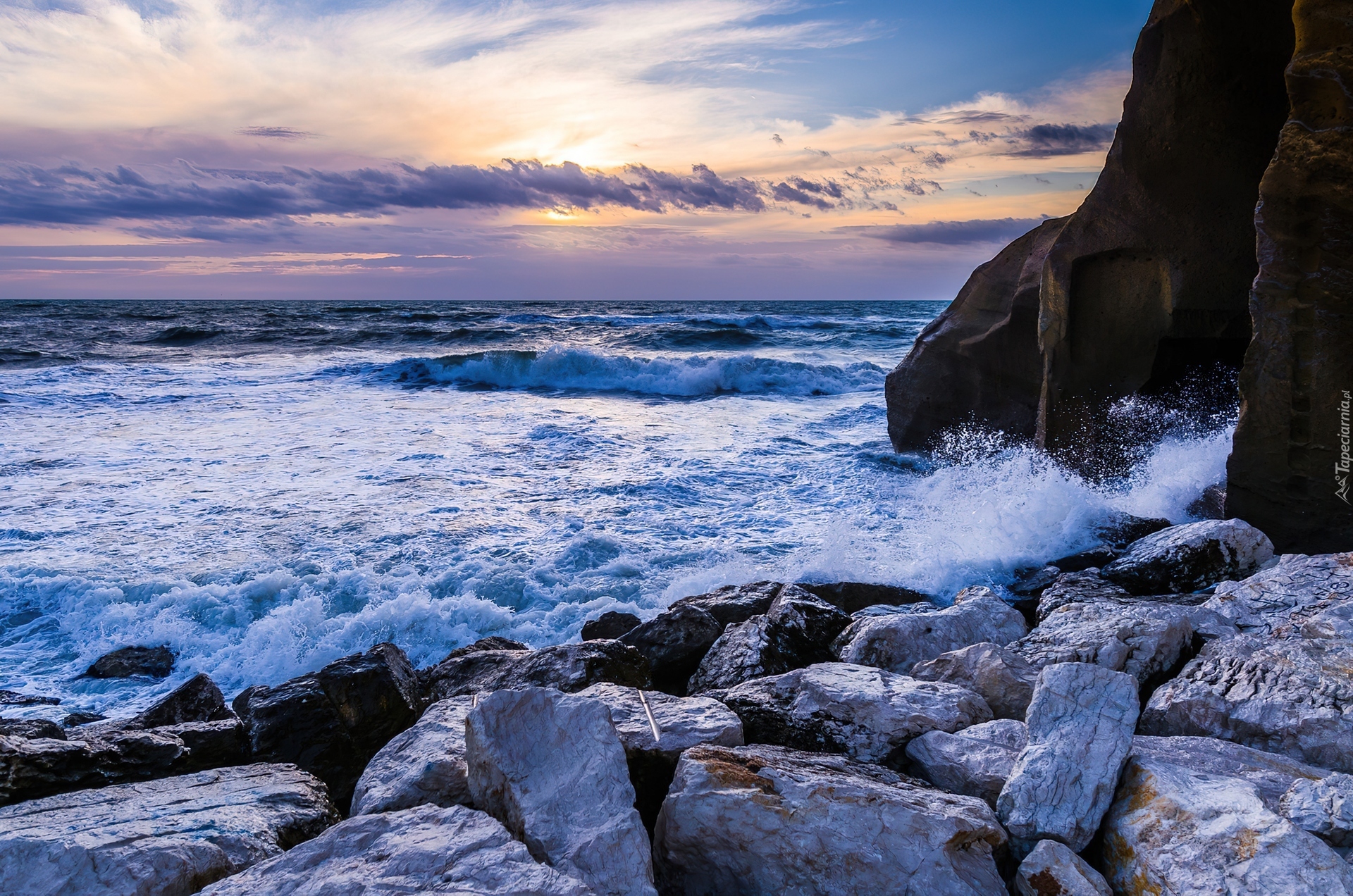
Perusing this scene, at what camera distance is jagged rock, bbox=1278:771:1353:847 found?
5.70ft

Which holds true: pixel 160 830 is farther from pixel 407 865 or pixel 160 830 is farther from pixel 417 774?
pixel 407 865

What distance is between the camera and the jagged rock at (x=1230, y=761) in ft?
6.66

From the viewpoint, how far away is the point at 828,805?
1.92 m

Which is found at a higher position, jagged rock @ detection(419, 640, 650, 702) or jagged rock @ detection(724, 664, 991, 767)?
jagged rock @ detection(724, 664, 991, 767)

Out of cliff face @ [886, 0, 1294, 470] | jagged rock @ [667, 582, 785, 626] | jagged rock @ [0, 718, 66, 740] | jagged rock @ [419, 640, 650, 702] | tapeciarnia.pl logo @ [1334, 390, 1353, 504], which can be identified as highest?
cliff face @ [886, 0, 1294, 470]

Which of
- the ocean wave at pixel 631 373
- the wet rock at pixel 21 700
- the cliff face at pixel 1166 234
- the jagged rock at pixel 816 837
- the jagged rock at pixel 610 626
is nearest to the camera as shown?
the jagged rock at pixel 816 837

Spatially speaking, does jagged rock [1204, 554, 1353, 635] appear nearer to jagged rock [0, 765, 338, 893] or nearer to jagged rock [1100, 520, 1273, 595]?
jagged rock [1100, 520, 1273, 595]

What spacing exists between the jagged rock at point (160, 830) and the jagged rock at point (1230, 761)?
7.57 ft

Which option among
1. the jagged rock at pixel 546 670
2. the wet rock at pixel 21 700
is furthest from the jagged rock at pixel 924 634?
the wet rock at pixel 21 700

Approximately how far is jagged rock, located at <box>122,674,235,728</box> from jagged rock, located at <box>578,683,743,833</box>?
1.92 m

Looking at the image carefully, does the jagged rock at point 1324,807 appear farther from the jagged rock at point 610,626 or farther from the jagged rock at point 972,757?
the jagged rock at point 610,626

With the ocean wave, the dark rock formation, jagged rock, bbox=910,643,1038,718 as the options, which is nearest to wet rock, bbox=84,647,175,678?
jagged rock, bbox=910,643,1038,718

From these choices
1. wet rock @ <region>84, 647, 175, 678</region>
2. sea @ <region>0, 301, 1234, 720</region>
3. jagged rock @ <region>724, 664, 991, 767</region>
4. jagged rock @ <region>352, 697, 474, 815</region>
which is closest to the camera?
jagged rock @ <region>352, 697, 474, 815</region>

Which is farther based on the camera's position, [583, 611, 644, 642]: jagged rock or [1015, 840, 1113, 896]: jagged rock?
[583, 611, 644, 642]: jagged rock
